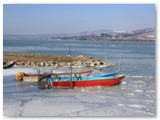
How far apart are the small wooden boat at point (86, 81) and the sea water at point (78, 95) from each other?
0.15m

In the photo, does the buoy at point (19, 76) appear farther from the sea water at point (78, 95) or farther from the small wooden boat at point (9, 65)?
the small wooden boat at point (9, 65)

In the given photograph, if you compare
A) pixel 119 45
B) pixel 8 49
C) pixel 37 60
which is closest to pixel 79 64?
pixel 37 60

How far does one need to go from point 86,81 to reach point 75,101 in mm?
1491

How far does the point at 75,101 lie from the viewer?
19.3 feet

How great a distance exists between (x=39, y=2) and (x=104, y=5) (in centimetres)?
95

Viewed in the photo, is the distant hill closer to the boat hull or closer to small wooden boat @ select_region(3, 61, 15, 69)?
small wooden boat @ select_region(3, 61, 15, 69)

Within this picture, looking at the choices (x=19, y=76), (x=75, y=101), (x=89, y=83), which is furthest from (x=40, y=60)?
(x=75, y=101)

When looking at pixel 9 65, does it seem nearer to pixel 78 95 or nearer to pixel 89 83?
pixel 78 95

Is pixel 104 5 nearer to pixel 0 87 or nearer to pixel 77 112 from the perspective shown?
pixel 77 112

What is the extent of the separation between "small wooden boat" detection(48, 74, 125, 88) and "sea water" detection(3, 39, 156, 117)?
15 cm

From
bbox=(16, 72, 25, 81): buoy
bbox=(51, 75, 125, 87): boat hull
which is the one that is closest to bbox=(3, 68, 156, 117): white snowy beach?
bbox=(16, 72, 25, 81): buoy

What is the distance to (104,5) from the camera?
5.59m

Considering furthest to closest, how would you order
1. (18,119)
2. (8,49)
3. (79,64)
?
(79,64) → (8,49) → (18,119)

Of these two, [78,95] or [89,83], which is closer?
[78,95]
